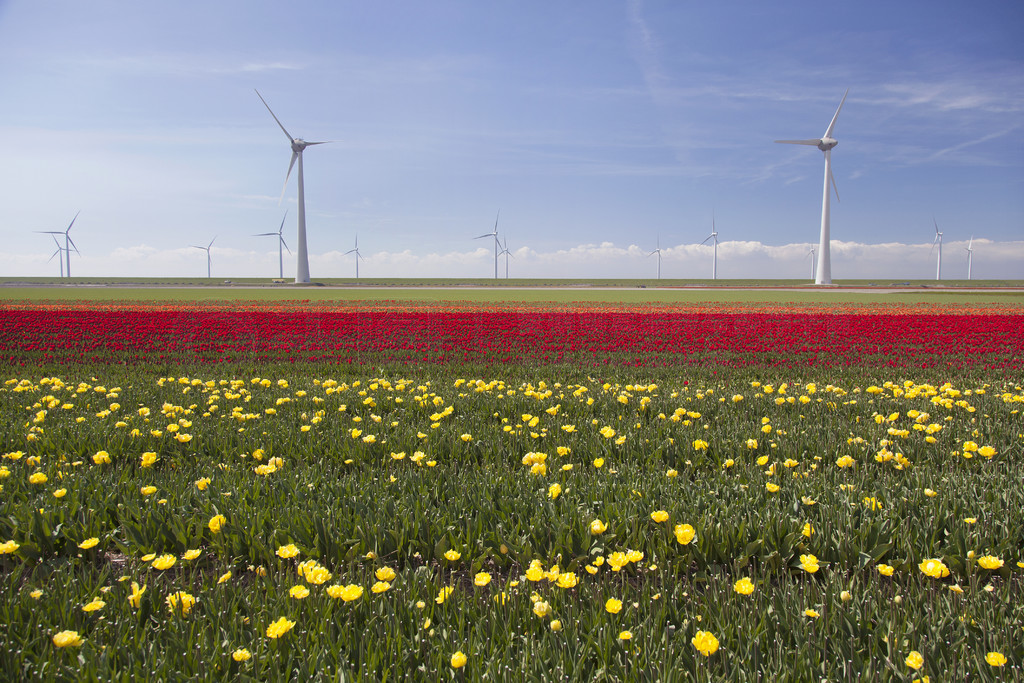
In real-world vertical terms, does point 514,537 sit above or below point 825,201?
below

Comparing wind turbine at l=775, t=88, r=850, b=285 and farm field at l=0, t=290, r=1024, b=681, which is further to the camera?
wind turbine at l=775, t=88, r=850, b=285

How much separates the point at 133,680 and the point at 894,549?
442cm

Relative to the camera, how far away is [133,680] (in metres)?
2.47

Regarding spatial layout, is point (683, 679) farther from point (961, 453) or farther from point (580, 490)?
point (961, 453)

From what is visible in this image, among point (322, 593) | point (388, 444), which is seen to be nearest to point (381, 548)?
point (322, 593)

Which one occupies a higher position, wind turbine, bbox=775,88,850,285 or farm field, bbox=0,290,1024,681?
wind turbine, bbox=775,88,850,285

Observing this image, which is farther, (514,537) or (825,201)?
(825,201)

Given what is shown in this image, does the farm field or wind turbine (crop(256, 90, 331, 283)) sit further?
wind turbine (crop(256, 90, 331, 283))

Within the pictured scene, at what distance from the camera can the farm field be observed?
2.62 m

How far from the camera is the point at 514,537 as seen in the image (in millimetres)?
3740

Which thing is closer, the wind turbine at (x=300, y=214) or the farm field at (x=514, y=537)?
the farm field at (x=514, y=537)

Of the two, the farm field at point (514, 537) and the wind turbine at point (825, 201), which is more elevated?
the wind turbine at point (825, 201)

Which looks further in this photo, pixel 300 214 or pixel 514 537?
pixel 300 214

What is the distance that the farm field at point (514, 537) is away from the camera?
262 centimetres
